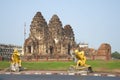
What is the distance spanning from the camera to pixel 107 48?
238 ft

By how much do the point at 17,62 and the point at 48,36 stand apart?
3844 centimetres

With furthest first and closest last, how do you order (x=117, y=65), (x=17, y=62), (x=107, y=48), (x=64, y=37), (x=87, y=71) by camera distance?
(x=64, y=37), (x=107, y=48), (x=117, y=65), (x=17, y=62), (x=87, y=71)

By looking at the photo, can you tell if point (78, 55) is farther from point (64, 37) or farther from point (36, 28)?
point (64, 37)

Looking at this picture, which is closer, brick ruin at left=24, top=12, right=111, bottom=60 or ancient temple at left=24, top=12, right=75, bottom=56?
brick ruin at left=24, top=12, right=111, bottom=60

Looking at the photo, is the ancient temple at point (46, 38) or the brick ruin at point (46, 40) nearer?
the brick ruin at point (46, 40)

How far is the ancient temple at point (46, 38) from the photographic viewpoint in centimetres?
8581

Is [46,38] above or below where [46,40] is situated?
above

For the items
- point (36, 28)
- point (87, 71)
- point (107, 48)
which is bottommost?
point (87, 71)

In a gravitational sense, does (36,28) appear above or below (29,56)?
above

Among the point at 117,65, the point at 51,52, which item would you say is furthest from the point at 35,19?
the point at 117,65

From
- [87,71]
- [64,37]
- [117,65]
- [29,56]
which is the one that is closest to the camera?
[87,71]

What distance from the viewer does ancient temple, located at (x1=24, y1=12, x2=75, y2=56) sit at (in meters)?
85.8

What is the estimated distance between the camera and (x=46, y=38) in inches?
3415

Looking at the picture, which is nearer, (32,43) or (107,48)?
(107,48)
